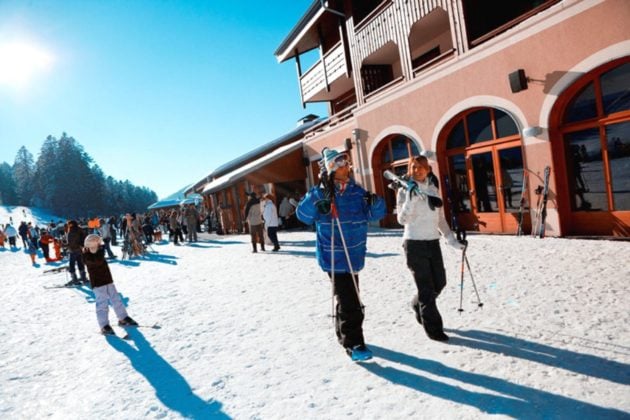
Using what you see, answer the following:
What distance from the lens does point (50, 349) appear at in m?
4.62

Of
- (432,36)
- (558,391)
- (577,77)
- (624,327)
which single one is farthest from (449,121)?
(558,391)

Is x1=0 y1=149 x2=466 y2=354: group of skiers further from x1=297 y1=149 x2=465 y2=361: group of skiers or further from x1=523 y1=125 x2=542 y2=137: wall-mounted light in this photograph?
x1=523 y1=125 x2=542 y2=137: wall-mounted light

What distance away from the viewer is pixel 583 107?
7.01m

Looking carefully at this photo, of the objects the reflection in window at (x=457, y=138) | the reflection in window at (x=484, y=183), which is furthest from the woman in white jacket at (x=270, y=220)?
the reflection in window at (x=484, y=183)

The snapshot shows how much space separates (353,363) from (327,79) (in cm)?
1433

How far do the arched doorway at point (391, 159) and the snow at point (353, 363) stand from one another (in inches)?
220

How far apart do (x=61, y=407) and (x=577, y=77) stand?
8782 mm

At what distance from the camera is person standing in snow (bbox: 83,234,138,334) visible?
4.96 m

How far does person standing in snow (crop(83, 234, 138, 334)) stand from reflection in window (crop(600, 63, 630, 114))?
340 inches

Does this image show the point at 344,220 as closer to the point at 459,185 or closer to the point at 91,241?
the point at 91,241

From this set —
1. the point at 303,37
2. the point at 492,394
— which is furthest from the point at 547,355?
the point at 303,37

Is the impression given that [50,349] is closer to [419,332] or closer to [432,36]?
[419,332]

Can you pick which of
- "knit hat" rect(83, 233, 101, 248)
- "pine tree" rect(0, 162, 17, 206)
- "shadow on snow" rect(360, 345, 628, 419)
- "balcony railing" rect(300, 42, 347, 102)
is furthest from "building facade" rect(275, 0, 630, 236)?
"pine tree" rect(0, 162, 17, 206)

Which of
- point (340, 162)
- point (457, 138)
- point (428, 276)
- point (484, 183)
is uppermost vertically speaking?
point (457, 138)
